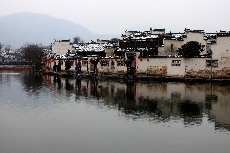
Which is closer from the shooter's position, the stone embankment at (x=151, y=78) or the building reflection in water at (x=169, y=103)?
the building reflection in water at (x=169, y=103)

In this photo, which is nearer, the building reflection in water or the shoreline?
the building reflection in water

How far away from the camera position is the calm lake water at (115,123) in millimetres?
13891

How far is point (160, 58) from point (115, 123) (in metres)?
25.9

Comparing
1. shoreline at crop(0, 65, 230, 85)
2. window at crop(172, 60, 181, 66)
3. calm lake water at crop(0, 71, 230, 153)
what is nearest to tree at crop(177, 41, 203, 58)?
window at crop(172, 60, 181, 66)

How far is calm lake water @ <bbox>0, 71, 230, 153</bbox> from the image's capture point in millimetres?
13891

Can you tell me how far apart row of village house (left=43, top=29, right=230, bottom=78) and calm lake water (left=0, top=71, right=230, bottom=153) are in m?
12.3

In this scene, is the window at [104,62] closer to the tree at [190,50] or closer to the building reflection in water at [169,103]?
the tree at [190,50]

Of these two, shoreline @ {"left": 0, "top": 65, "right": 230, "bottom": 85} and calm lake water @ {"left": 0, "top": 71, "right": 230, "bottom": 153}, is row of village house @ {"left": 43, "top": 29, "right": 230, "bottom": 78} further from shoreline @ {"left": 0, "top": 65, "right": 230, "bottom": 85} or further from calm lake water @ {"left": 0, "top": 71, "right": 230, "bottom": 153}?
calm lake water @ {"left": 0, "top": 71, "right": 230, "bottom": 153}

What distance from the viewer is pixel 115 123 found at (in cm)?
1806

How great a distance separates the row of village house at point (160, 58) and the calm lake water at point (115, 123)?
12.3 metres

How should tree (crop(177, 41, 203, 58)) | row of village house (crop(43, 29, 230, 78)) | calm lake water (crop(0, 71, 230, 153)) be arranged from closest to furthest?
calm lake water (crop(0, 71, 230, 153)) < row of village house (crop(43, 29, 230, 78)) < tree (crop(177, 41, 203, 58))

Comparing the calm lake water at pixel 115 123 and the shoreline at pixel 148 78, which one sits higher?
the shoreline at pixel 148 78

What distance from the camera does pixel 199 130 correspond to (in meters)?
16.5

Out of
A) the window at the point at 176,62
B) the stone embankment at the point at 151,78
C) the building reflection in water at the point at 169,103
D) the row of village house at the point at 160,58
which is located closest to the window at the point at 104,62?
the row of village house at the point at 160,58
